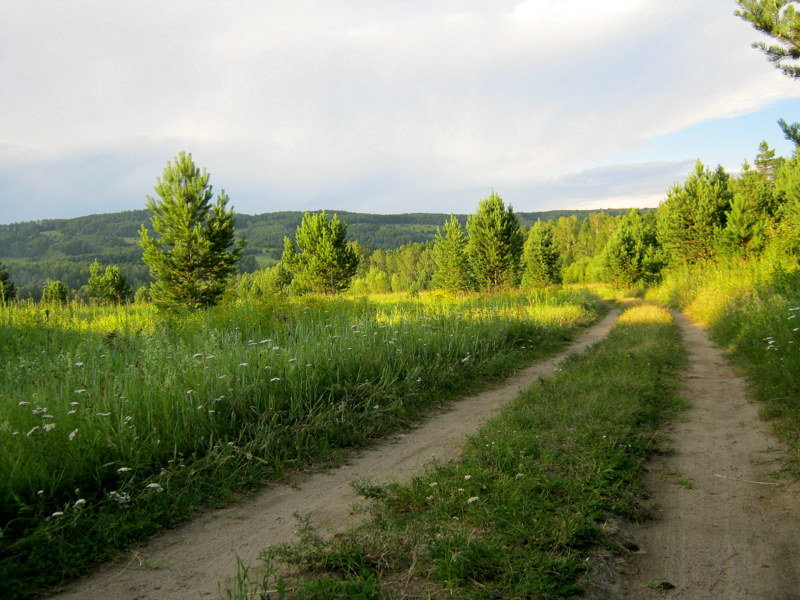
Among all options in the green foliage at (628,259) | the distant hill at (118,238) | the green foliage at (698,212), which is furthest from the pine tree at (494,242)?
the distant hill at (118,238)

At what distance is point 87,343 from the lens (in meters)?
7.17

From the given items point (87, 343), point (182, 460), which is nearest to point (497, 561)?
point (182, 460)

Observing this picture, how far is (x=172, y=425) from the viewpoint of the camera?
3.93 m

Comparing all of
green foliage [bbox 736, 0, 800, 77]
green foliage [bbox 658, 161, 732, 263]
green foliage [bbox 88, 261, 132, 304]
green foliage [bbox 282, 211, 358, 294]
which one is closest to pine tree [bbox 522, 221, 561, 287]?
green foliage [bbox 658, 161, 732, 263]

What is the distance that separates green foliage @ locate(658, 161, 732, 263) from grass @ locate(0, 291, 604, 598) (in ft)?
81.6

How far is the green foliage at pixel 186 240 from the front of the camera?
22578 millimetres

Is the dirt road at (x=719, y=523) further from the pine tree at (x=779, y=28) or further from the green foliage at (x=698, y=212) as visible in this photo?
the green foliage at (x=698, y=212)

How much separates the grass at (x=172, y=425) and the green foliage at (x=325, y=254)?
28.1 m

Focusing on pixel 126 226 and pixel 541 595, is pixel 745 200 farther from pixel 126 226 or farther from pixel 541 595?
pixel 126 226

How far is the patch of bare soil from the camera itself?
232 centimetres

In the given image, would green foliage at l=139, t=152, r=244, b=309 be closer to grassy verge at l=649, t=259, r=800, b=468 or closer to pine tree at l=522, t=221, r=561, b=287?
grassy verge at l=649, t=259, r=800, b=468

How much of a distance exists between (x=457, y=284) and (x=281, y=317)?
34.5 metres

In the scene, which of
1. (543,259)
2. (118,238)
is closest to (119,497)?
(543,259)

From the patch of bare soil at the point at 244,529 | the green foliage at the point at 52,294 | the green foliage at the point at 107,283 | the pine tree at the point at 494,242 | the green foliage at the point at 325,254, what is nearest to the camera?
the patch of bare soil at the point at 244,529
